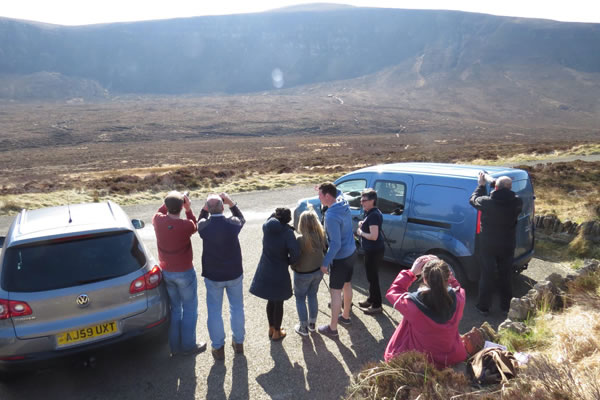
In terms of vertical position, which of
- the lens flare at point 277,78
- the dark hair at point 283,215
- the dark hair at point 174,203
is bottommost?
the dark hair at point 283,215

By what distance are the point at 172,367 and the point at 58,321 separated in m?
1.26

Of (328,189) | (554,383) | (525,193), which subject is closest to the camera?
(554,383)

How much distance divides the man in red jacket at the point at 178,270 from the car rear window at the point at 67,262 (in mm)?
327

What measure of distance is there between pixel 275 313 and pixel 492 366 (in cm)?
242

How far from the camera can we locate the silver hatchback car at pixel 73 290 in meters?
3.80

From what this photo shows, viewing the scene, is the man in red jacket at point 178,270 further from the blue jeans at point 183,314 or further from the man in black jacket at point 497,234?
the man in black jacket at point 497,234

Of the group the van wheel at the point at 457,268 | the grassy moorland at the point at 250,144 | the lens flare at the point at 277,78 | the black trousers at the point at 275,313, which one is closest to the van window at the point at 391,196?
the van wheel at the point at 457,268

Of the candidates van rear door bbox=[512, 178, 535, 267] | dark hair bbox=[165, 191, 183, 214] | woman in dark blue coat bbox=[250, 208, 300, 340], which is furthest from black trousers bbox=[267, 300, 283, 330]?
van rear door bbox=[512, 178, 535, 267]

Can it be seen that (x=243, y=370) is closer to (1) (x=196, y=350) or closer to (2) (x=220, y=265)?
(1) (x=196, y=350)

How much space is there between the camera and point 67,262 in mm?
4074

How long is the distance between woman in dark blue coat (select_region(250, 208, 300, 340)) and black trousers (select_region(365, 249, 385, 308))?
1.30 metres

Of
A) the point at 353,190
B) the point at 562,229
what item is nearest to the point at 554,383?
the point at 353,190

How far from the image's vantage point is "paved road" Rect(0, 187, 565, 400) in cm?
404

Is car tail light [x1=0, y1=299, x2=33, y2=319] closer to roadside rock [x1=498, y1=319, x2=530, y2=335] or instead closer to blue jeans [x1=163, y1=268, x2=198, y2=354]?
blue jeans [x1=163, y1=268, x2=198, y2=354]
